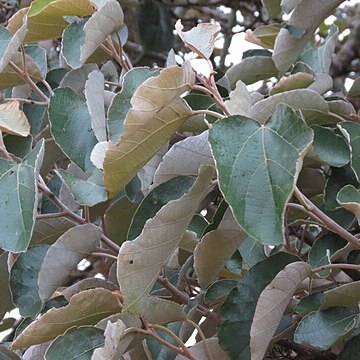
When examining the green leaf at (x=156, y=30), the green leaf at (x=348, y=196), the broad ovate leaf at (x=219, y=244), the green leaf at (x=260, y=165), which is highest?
the green leaf at (x=260, y=165)

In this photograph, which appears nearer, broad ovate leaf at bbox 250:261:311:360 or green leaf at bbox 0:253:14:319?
broad ovate leaf at bbox 250:261:311:360

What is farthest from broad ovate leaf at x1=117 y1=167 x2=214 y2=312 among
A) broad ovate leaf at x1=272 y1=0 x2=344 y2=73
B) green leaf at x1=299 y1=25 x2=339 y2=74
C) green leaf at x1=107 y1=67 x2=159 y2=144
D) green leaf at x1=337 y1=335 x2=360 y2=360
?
green leaf at x1=299 y1=25 x2=339 y2=74

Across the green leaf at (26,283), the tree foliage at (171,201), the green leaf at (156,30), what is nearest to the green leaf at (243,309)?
the tree foliage at (171,201)

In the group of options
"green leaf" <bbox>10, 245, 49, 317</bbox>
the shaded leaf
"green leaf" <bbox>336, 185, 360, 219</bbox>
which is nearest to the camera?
the shaded leaf

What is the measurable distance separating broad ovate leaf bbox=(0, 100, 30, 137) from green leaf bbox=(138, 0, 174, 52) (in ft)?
3.81

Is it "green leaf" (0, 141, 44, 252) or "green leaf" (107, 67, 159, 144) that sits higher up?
"green leaf" (107, 67, 159, 144)

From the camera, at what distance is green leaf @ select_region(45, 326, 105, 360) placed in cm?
69

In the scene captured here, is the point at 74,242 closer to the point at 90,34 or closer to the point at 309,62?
the point at 90,34

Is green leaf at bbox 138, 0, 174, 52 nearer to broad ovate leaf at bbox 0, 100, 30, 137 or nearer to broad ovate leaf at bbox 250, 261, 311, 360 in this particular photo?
broad ovate leaf at bbox 0, 100, 30, 137

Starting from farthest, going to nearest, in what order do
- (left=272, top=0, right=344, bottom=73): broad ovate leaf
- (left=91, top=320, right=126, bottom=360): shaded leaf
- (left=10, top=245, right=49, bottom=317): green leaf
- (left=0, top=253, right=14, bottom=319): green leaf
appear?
(left=272, top=0, right=344, bottom=73): broad ovate leaf, (left=0, top=253, right=14, bottom=319): green leaf, (left=10, top=245, right=49, bottom=317): green leaf, (left=91, top=320, right=126, bottom=360): shaded leaf

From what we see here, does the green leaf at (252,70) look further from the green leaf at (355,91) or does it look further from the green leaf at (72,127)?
the green leaf at (72,127)

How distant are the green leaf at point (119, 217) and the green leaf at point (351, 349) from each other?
12.6 inches

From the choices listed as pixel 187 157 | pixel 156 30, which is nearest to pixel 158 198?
pixel 187 157

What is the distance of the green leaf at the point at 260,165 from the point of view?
0.63 metres
